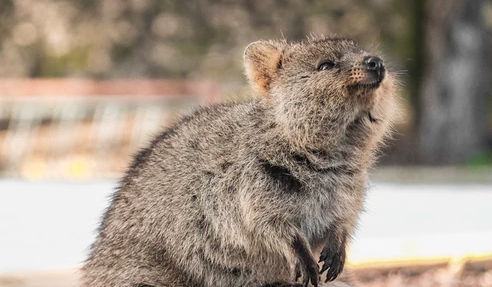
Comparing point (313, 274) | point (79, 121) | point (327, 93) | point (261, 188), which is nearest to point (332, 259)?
point (313, 274)

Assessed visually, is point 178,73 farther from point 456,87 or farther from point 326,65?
point 326,65

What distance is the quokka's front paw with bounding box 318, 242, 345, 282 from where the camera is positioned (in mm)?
4074

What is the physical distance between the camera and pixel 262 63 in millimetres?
4426

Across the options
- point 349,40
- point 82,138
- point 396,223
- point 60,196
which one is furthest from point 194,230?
point 82,138

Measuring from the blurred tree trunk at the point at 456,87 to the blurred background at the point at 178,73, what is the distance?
0.02m

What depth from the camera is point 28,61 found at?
14547 millimetres

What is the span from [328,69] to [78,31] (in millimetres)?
10787

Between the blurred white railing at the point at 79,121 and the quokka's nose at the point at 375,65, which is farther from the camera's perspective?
the blurred white railing at the point at 79,121

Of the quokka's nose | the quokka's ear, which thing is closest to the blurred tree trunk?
the quokka's ear

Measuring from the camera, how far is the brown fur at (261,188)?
3980mm

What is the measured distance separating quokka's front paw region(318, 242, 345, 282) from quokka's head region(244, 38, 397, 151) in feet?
1.52

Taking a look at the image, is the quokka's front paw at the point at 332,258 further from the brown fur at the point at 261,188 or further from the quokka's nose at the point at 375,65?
the quokka's nose at the point at 375,65

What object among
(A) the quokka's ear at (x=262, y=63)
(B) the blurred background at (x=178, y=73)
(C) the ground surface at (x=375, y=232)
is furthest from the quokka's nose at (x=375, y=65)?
(B) the blurred background at (x=178, y=73)

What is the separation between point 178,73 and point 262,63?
10543 mm
